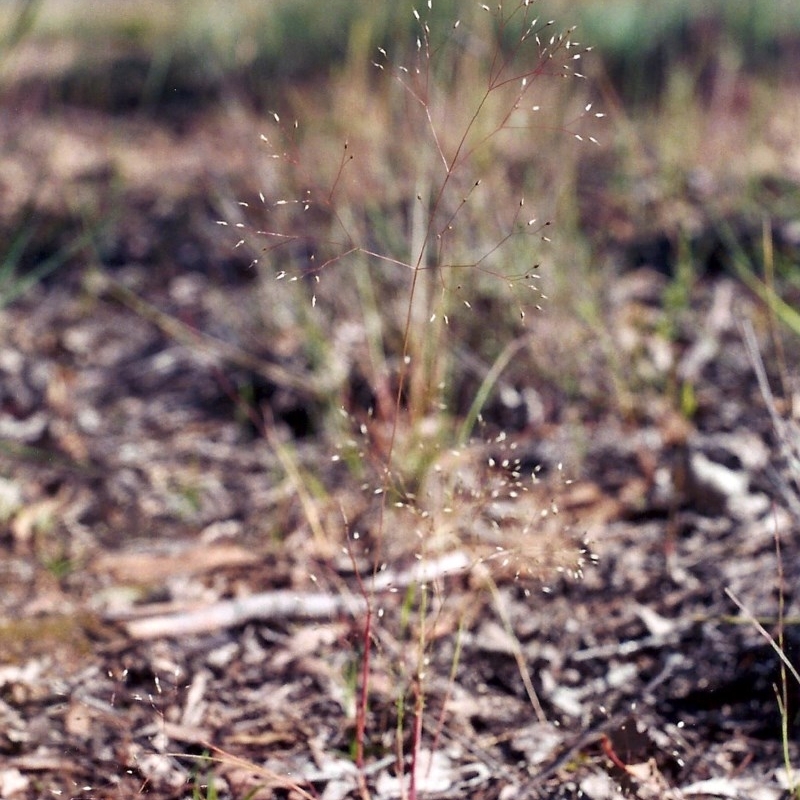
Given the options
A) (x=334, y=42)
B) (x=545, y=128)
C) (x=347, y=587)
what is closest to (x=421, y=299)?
(x=545, y=128)

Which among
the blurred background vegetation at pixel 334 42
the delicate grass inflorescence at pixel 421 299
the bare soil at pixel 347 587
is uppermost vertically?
the blurred background vegetation at pixel 334 42

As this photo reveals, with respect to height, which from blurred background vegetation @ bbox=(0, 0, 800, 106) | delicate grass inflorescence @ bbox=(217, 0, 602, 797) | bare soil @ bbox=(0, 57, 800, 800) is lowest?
Result: bare soil @ bbox=(0, 57, 800, 800)

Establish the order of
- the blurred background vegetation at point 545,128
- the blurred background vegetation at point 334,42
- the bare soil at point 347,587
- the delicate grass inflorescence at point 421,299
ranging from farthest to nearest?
the blurred background vegetation at point 334,42
the blurred background vegetation at point 545,128
the delicate grass inflorescence at point 421,299
the bare soil at point 347,587

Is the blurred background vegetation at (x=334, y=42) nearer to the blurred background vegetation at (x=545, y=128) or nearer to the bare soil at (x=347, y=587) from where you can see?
the blurred background vegetation at (x=545, y=128)

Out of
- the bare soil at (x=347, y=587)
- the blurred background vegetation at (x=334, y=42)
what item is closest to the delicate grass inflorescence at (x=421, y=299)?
the bare soil at (x=347, y=587)

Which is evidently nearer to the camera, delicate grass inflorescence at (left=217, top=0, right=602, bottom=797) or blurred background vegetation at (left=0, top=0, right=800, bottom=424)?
delicate grass inflorescence at (left=217, top=0, right=602, bottom=797)

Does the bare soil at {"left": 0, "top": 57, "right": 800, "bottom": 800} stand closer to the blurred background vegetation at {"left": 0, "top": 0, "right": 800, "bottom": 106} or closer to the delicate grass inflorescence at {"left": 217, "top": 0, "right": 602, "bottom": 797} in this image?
the delicate grass inflorescence at {"left": 217, "top": 0, "right": 602, "bottom": 797}

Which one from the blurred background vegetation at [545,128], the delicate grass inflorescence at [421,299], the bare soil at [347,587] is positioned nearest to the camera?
the bare soil at [347,587]

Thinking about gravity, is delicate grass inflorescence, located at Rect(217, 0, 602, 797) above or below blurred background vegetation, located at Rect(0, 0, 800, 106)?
below

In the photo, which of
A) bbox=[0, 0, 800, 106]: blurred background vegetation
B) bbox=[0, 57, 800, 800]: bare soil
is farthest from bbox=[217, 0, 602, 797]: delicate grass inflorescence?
bbox=[0, 0, 800, 106]: blurred background vegetation
